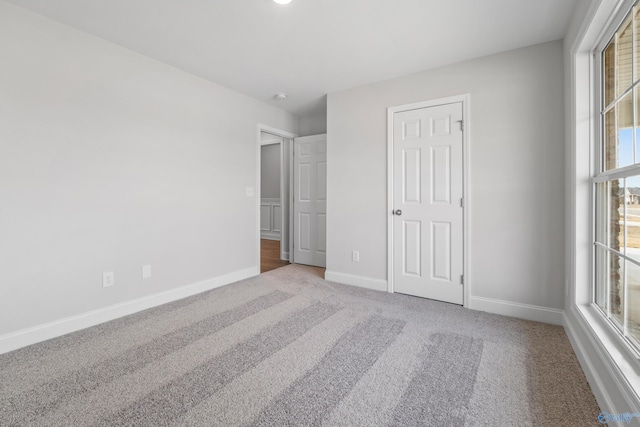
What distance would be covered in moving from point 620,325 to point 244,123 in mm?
3850

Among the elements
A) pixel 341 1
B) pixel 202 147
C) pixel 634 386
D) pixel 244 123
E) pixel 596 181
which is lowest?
pixel 634 386

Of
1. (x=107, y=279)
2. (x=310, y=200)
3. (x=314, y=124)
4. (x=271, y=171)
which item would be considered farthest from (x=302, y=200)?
(x=271, y=171)


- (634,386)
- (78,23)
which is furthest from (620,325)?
(78,23)

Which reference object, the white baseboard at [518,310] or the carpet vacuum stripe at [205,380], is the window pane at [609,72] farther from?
the carpet vacuum stripe at [205,380]

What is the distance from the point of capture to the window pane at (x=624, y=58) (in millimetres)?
1509

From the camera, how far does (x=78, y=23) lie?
221 cm

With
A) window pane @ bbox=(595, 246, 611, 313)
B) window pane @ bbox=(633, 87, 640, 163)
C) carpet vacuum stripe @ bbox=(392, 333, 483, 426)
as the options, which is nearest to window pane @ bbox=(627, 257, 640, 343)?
window pane @ bbox=(595, 246, 611, 313)

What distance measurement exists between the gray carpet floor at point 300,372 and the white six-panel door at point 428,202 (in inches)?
17.8

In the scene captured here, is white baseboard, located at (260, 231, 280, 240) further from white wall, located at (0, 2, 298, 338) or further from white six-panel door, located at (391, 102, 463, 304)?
white six-panel door, located at (391, 102, 463, 304)

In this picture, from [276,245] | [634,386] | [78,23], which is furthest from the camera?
[276,245]

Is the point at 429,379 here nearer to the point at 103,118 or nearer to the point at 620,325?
the point at 620,325

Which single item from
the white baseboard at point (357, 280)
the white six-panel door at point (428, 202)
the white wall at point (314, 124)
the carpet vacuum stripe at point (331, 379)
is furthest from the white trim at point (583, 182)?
the white wall at point (314, 124)

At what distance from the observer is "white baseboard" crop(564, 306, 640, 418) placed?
119 cm

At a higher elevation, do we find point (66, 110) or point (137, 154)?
point (66, 110)
